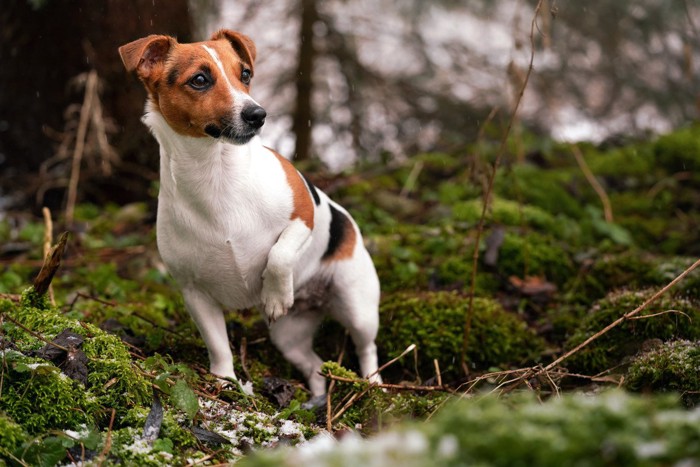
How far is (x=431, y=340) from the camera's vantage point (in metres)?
4.62

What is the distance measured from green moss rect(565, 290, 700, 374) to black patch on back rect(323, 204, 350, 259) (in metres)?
1.52

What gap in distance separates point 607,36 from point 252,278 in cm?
715

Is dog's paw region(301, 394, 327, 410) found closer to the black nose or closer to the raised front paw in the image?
the raised front paw

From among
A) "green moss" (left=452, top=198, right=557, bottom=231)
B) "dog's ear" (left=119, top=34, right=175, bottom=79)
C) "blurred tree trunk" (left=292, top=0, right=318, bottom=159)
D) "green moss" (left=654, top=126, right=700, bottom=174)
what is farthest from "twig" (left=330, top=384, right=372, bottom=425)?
"blurred tree trunk" (left=292, top=0, right=318, bottom=159)

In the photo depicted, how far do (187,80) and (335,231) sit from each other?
1376mm

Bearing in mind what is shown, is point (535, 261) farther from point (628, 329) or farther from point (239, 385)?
point (239, 385)

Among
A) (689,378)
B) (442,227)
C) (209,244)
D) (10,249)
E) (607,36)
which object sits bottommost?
(10,249)

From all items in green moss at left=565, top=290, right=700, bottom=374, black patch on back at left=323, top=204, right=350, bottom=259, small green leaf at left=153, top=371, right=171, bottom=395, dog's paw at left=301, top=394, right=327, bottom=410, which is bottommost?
dog's paw at left=301, top=394, right=327, bottom=410

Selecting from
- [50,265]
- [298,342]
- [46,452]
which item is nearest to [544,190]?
[298,342]

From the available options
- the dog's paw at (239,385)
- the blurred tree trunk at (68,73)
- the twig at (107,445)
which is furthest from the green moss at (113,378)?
the blurred tree trunk at (68,73)

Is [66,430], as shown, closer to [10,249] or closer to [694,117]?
[10,249]

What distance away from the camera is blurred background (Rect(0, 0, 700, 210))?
758 cm

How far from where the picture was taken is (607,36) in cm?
933

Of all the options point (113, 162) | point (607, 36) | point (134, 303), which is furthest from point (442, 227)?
point (607, 36)
